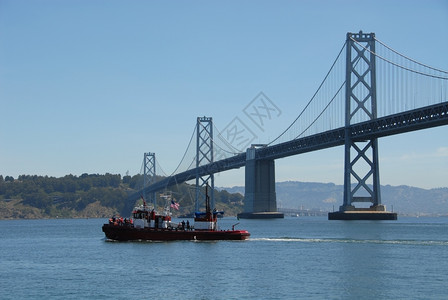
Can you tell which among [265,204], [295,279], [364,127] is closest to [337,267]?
[295,279]

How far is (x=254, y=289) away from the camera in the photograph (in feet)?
121

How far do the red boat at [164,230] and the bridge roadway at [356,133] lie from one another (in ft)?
98.2

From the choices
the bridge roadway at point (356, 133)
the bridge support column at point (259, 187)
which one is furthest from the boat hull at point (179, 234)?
the bridge support column at point (259, 187)

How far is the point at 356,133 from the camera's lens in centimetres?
10138

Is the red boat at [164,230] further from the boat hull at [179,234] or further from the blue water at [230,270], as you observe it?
the blue water at [230,270]

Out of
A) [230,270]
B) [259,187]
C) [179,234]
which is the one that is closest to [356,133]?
[259,187]

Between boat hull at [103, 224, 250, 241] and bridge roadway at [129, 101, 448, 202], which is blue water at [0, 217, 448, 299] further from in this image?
bridge roadway at [129, 101, 448, 202]

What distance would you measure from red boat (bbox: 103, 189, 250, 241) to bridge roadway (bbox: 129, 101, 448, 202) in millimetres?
29919

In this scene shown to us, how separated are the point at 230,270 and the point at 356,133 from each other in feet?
198

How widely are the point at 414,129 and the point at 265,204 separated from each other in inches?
2038

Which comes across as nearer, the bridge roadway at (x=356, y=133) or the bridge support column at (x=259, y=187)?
the bridge roadway at (x=356, y=133)

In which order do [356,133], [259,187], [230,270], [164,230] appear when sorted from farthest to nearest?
[259,187] < [356,133] < [164,230] < [230,270]

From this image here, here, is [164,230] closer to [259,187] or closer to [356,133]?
[356,133]

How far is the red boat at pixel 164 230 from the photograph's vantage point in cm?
6425
